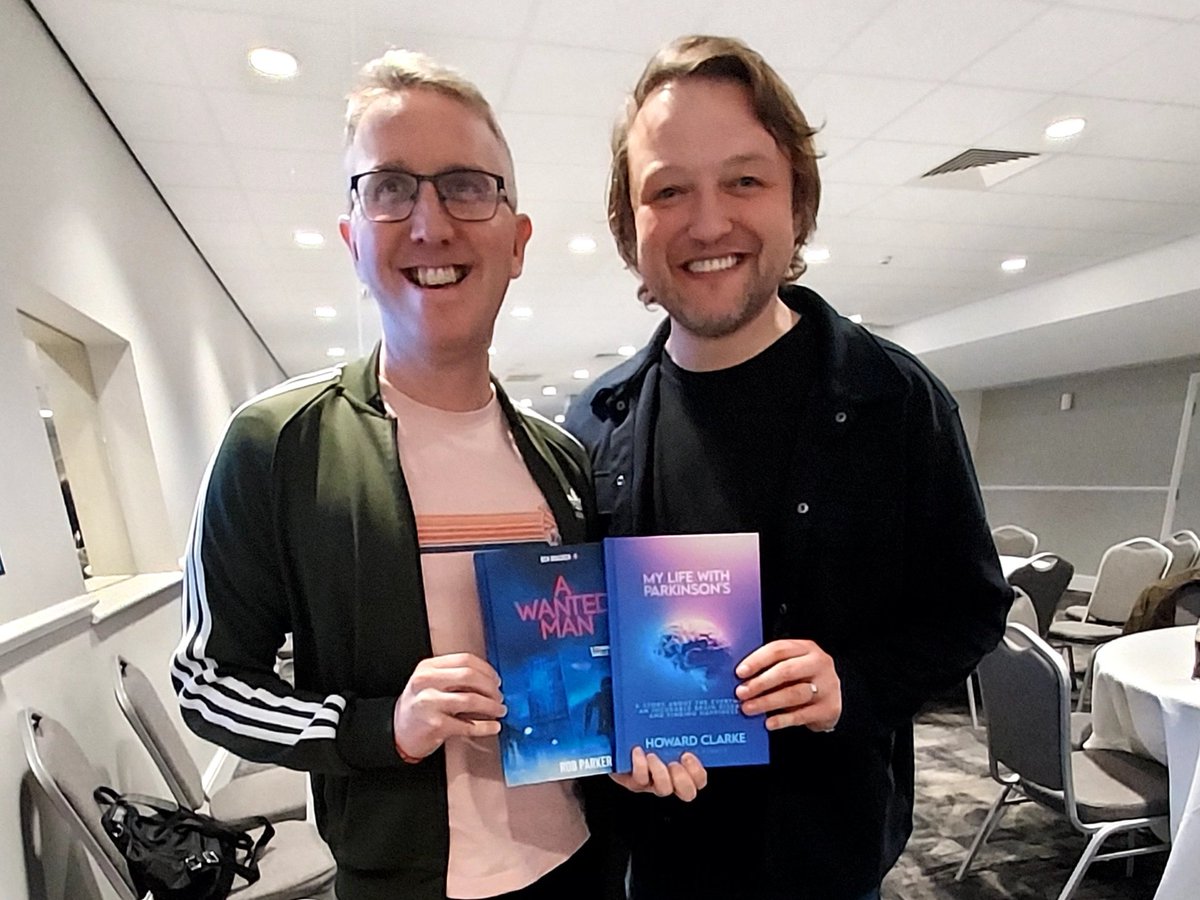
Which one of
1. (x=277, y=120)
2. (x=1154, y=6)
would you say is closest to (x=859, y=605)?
(x=1154, y=6)

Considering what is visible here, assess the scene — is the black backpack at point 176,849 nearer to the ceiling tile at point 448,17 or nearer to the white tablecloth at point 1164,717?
the white tablecloth at point 1164,717

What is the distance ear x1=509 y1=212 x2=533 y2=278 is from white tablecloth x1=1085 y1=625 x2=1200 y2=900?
196cm

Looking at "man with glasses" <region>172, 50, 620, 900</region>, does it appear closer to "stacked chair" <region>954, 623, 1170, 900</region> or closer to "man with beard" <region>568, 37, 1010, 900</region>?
"man with beard" <region>568, 37, 1010, 900</region>

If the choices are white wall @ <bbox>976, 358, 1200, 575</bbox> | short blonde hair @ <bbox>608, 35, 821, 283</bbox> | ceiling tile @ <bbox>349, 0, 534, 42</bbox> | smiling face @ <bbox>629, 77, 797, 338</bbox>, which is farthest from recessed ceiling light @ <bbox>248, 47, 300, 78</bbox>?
white wall @ <bbox>976, 358, 1200, 575</bbox>

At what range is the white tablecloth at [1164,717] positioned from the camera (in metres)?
1.76

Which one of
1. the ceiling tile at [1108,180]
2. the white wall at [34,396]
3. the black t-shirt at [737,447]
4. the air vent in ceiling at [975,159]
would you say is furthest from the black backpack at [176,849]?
the ceiling tile at [1108,180]

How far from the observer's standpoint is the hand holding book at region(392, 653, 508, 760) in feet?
2.51

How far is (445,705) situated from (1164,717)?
7.25 ft

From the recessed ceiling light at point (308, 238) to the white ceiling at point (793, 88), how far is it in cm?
6

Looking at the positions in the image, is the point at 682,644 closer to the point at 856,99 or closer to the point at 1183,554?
the point at 856,99

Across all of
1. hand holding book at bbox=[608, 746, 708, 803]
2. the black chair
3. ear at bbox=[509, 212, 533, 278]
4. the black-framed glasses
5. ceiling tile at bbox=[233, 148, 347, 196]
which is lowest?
the black chair

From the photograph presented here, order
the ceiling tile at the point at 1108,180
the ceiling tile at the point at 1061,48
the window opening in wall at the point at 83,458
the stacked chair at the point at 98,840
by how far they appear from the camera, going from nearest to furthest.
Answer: the stacked chair at the point at 98,840, the ceiling tile at the point at 1061,48, the window opening in wall at the point at 83,458, the ceiling tile at the point at 1108,180

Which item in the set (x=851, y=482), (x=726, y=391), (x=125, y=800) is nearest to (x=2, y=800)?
(x=125, y=800)

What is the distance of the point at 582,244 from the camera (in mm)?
4863
